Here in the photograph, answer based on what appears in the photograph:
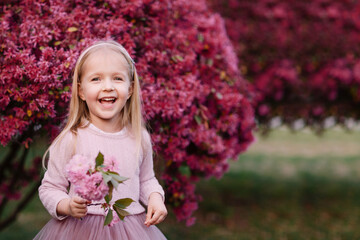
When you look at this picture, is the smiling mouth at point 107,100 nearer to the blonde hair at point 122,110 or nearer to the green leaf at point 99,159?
the blonde hair at point 122,110

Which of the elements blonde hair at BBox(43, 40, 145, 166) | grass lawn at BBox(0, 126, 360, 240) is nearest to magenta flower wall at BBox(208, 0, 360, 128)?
grass lawn at BBox(0, 126, 360, 240)

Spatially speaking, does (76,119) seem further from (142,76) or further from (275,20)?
(275,20)

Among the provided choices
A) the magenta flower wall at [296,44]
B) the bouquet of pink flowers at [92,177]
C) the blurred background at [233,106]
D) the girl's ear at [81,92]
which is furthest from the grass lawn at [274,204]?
the bouquet of pink flowers at [92,177]

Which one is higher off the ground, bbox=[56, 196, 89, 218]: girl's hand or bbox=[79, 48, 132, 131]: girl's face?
bbox=[79, 48, 132, 131]: girl's face

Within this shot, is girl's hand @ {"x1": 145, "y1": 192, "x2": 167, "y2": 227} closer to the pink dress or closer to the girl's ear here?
the pink dress

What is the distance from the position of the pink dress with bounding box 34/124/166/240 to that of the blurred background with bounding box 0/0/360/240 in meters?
0.44

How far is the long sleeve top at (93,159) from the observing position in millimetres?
2217

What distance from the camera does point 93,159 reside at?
225cm

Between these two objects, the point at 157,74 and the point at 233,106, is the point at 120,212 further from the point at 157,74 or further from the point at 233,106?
the point at 233,106

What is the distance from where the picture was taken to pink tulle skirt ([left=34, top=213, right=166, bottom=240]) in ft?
7.23

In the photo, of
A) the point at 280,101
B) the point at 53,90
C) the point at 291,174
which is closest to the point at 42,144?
the point at 53,90

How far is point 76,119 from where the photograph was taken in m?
2.37

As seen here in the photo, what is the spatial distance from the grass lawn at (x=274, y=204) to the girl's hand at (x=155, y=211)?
340 cm

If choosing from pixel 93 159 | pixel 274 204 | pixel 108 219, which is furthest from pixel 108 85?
pixel 274 204
